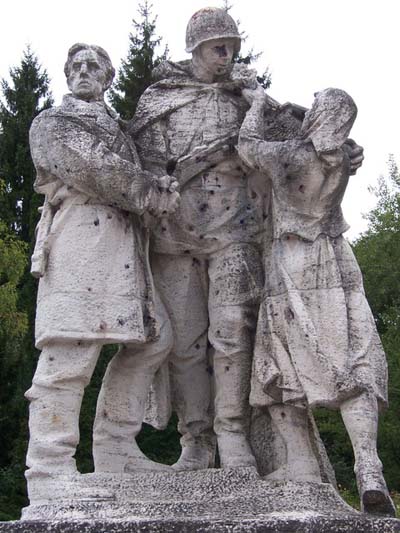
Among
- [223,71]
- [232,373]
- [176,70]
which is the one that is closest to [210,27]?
[223,71]

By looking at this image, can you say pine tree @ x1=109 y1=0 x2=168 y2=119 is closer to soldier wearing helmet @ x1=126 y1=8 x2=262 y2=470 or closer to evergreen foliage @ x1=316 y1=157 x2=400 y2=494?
evergreen foliage @ x1=316 y1=157 x2=400 y2=494

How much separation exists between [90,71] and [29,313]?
1654cm

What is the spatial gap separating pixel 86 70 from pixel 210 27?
921 millimetres

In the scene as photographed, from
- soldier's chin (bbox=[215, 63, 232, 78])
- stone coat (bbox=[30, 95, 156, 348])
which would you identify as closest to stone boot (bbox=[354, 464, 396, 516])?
stone coat (bbox=[30, 95, 156, 348])

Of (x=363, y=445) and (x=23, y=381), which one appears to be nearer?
(x=363, y=445)

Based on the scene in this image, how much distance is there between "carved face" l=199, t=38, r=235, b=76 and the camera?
25.2 feet

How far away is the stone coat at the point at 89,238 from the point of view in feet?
22.4

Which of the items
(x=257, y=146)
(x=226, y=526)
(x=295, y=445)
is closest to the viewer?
(x=226, y=526)

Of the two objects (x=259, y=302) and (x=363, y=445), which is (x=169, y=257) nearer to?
(x=259, y=302)

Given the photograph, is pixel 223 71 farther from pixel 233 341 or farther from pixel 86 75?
pixel 233 341

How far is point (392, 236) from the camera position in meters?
28.7

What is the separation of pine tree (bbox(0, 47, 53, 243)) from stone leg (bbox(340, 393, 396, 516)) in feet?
64.4

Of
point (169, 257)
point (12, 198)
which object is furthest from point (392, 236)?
point (169, 257)

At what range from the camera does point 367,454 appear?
21.6ft
